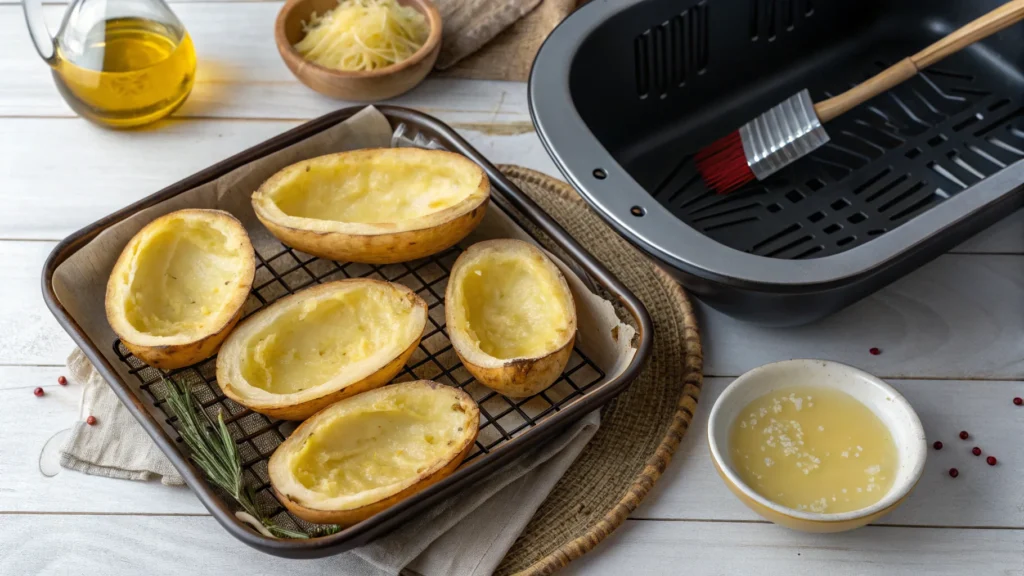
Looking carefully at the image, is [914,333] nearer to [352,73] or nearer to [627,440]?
[627,440]

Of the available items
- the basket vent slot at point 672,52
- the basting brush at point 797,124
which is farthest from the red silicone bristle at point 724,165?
the basket vent slot at point 672,52

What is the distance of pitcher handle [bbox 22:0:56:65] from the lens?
191 cm

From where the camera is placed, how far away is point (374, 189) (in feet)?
5.87

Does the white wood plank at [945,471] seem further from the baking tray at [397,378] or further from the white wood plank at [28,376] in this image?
the white wood plank at [28,376]

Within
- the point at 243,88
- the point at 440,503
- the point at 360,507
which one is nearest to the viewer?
the point at 360,507

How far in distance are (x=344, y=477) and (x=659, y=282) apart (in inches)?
27.2

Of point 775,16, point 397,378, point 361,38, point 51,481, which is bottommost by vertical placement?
point 51,481

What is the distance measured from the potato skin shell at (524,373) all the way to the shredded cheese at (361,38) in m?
0.89

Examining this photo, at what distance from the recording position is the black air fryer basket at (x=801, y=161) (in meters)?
1.52

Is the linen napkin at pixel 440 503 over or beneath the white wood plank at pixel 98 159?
beneath

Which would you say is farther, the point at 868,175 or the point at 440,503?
the point at 868,175

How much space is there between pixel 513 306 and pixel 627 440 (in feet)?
0.93

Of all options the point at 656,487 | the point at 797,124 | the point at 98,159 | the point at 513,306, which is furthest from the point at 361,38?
the point at 656,487

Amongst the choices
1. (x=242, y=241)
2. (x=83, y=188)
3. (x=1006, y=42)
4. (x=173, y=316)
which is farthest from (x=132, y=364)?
(x=1006, y=42)
